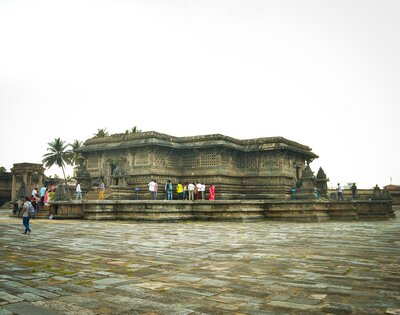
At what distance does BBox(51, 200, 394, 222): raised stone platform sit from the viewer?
50.4ft

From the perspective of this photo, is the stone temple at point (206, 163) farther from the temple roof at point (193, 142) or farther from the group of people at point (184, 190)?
the group of people at point (184, 190)

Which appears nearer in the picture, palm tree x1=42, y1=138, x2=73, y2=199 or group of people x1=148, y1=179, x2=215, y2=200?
group of people x1=148, y1=179, x2=215, y2=200

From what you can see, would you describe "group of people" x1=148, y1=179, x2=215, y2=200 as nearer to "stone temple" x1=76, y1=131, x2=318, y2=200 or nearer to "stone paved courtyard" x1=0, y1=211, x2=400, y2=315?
"stone temple" x1=76, y1=131, x2=318, y2=200

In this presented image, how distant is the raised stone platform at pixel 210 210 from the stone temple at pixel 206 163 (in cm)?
807

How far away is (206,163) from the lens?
89.2 ft

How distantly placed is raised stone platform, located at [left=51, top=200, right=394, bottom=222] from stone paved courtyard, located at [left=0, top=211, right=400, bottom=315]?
791 centimetres

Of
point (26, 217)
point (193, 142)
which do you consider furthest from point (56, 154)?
point (26, 217)

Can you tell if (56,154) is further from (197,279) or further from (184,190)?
(197,279)

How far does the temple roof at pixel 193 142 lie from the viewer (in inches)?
1041

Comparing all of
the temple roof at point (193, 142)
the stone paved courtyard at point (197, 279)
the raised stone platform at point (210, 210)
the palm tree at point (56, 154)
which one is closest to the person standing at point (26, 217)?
the stone paved courtyard at point (197, 279)

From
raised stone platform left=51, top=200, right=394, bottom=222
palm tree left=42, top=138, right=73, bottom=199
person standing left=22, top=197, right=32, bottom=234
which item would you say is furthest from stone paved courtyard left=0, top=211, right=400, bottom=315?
palm tree left=42, top=138, right=73, bottom=199

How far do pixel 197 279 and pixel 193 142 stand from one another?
23646mm

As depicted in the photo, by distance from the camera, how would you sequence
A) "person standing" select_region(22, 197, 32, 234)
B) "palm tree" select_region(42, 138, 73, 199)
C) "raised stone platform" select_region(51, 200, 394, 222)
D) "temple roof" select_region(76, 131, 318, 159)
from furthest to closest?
1. "palm tree" select_region(42, 138, 73, 199)
2. "temple roof" select_region(76, 131, 318, 159)
3. "raised stone platform" select_region(51, 200, 394, 222)
4. "person standing" select_region(22, 197, 32, 234)

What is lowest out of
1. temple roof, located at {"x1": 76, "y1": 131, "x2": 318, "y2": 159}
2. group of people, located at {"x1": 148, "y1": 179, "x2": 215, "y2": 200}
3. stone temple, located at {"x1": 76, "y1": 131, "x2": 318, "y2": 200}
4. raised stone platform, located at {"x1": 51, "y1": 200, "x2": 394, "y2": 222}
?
raised stone platform, located at {"x1": 51, "y1": 200, "x2": 394, "y2": 222}
